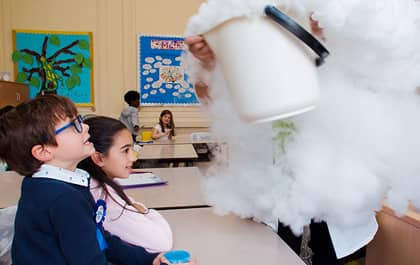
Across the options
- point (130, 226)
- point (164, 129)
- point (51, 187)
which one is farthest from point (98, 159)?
point (164, 129)

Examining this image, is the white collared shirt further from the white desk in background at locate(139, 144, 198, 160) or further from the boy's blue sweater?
the white desk in background at locate(139, 144, 198, 160)

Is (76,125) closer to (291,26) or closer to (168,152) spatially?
(291,26)

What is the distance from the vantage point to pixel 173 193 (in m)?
1.57

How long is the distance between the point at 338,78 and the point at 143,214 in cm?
72

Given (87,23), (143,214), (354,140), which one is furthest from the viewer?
(87,23)

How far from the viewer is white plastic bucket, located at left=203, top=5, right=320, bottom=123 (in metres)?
0.45

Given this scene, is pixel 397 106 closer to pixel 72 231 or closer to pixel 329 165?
pixel 329 165

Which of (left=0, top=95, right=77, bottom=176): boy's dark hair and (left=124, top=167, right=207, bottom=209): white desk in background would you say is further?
(left=124, top=167, right=207, bottom=209): white desk in background

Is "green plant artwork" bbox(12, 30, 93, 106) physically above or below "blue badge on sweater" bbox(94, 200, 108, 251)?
above

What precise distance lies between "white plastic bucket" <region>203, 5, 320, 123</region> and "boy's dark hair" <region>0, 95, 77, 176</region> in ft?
1.79

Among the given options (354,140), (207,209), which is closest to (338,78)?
(354,140)

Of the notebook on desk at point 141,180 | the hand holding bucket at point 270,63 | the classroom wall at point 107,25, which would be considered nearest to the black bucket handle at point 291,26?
the hand holding bucket at point 270,63

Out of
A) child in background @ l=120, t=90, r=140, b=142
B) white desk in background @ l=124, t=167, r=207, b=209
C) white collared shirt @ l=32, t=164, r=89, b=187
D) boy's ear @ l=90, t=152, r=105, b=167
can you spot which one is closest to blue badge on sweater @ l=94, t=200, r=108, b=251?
white collared shirt @ l=32, t=164, r=89, b=187

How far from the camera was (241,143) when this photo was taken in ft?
2.19
